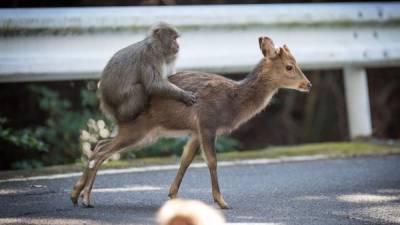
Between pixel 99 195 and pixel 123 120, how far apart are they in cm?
62

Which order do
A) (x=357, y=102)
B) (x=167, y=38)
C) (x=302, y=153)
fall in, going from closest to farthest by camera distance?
(x=167, y=38) < (x=302, y=153) < (x=357, y=102)

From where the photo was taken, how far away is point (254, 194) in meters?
6.49

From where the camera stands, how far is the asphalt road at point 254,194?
5.43 metres

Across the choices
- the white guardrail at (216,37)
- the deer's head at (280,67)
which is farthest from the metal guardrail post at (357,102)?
the deer's head at (280,67)

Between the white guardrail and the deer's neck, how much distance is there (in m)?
1.33

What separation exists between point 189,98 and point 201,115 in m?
0.17

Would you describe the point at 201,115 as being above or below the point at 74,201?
above

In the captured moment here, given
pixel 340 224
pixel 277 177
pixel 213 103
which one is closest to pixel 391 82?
pixel 277 177

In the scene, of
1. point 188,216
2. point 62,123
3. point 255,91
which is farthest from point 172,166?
point 188,216

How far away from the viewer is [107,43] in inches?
325

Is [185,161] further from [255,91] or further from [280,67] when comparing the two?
[280,67]

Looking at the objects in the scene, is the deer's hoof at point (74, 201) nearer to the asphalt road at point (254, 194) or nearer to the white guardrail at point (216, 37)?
the asphalt road at point (254, 194)

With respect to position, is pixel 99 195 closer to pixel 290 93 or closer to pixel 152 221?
pixel 152 221

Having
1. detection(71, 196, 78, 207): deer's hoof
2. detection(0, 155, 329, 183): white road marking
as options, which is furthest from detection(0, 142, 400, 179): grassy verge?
detection(71, 196, 78, 207): deer's hoof
